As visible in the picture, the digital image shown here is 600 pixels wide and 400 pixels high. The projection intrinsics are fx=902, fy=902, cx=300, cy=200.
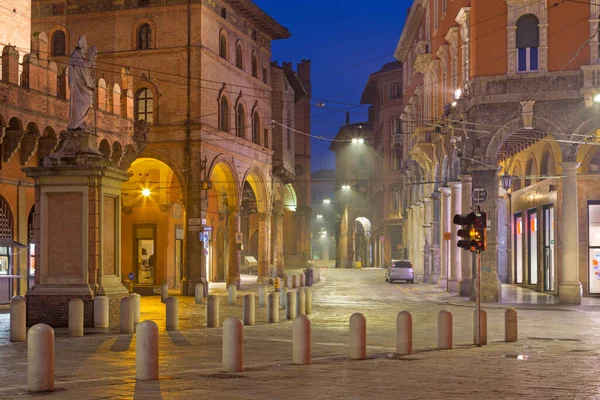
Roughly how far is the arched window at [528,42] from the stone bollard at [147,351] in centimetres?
2370

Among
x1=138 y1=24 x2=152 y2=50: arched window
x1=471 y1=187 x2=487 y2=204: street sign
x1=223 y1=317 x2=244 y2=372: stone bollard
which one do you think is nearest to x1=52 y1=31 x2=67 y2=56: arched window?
x1=138 y1=24 x2=152 y2=50: arched window

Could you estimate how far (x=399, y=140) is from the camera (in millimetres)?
80375

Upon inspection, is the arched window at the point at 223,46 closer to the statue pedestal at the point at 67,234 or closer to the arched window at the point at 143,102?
the arched window at the point at 143,102

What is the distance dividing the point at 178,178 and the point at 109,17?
853 centimetres

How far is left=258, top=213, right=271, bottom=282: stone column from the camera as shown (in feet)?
172

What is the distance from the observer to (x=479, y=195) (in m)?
33.4

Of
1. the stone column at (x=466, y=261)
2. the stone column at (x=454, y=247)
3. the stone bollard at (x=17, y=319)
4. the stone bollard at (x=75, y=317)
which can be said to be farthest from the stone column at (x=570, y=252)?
the stone bollard at (x=17, y=319)

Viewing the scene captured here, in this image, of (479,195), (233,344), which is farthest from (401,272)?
(233,344)

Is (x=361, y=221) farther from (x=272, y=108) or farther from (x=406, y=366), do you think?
(x=406, y=366)

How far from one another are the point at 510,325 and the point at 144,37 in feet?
91.7

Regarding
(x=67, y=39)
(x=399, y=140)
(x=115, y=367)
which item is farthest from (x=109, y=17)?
(x=399, y=140)

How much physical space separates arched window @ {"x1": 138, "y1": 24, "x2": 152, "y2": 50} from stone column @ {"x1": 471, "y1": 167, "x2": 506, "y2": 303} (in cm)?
1724

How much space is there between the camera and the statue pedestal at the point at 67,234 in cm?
2120

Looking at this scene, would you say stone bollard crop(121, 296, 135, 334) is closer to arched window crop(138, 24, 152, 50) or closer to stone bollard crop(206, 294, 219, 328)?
stone bollard crop(206, 294, 219, 328)
